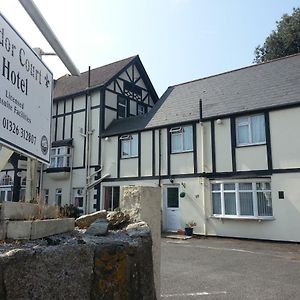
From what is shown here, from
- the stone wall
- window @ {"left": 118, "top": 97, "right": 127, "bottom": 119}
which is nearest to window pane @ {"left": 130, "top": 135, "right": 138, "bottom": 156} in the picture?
window @ {"left": 118, "top": 97, "right": 127, "bottom": 119}

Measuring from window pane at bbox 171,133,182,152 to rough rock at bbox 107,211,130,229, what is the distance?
15.0 m

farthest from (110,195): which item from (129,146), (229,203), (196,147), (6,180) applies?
(6,180)

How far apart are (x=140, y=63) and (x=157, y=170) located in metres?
10.8

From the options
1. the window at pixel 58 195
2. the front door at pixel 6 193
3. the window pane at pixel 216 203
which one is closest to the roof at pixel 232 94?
the window pane at pixel 216 203

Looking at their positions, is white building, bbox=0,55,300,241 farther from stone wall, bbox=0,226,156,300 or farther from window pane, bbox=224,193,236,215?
stone wall, bbox=0,226,156,300

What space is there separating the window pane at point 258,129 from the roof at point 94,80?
11.1 metres

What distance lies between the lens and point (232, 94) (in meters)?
18.9

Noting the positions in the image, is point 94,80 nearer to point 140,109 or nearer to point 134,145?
point 140,109

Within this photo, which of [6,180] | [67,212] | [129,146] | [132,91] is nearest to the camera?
[67,212]

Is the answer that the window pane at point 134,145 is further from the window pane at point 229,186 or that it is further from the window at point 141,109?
the window pane at point 229,186

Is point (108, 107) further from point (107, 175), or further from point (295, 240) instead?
point (295, 240)

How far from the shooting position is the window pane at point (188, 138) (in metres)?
18.5

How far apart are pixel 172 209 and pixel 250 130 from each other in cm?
603

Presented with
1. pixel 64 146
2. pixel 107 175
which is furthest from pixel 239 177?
pixel 64 146
